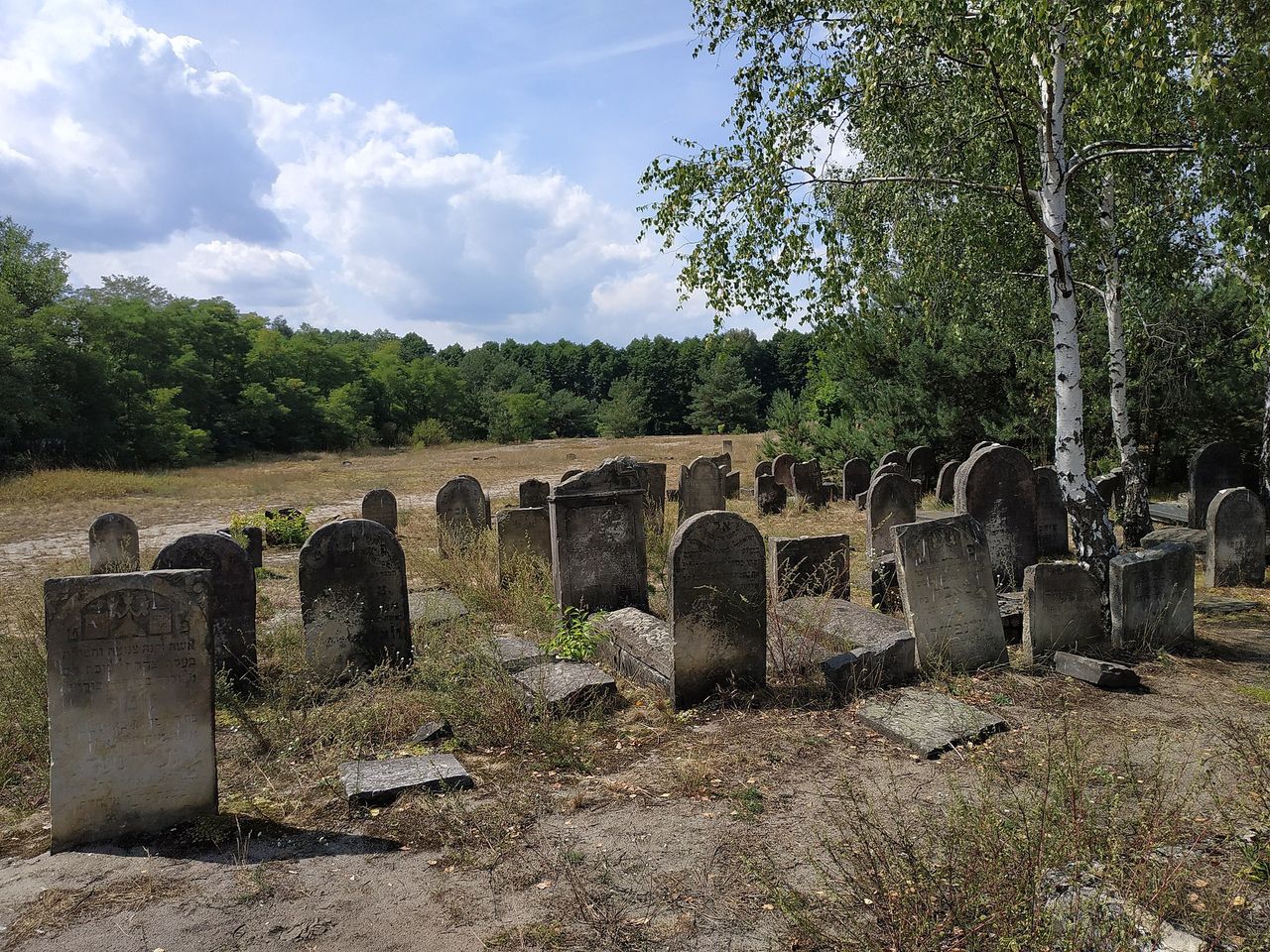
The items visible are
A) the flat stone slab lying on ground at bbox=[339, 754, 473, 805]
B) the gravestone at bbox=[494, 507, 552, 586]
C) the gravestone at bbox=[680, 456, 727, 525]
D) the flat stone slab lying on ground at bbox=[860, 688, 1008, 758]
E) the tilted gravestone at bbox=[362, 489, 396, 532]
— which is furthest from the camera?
the gravestone at bbox=[680, 456, 727, 525]

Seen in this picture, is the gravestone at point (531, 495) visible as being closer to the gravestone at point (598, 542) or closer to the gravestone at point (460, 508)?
the gravestone at point (460, 508)

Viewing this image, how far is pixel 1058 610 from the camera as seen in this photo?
295 inches

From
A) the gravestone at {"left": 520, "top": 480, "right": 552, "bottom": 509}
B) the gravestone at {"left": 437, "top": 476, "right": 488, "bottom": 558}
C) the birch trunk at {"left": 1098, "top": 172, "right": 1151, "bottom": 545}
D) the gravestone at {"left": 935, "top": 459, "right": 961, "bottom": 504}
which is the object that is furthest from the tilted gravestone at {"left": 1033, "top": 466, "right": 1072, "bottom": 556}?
the gravestone at {"left": 437, "top": 476, "right": 488, "bottom": 558}

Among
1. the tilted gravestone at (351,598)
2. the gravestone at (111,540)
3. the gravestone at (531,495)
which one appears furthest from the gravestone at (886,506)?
the gravestone at (111,540)

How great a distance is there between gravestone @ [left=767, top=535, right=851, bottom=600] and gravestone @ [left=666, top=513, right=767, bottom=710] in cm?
210

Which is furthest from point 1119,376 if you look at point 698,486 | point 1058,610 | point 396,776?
point 396,776

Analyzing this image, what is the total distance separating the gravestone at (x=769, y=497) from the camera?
18609 millimetres

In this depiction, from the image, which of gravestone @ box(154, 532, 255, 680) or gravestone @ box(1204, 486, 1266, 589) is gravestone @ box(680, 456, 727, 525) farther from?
gravestone @ box(154, 532, 255, 680)

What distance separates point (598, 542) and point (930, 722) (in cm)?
408

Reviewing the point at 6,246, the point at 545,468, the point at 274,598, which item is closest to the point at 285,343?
the point at 6,246

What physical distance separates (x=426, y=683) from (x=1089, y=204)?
11.2 m

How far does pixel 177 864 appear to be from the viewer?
14.0ft

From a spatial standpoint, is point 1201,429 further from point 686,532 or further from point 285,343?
point 285,343

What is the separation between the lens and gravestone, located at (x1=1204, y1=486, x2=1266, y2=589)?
995cm
